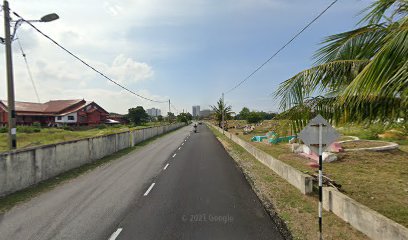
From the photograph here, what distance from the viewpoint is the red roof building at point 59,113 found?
216 feet

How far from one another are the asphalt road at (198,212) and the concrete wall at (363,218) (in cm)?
179

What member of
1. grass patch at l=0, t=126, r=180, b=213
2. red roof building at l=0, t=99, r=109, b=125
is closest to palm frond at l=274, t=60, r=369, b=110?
grass patch at l=0, t=126, r=180, b=213

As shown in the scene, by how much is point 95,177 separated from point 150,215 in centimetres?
626

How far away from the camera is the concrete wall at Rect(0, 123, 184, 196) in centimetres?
980

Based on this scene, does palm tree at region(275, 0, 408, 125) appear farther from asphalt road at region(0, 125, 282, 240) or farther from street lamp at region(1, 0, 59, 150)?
street lamp at region(1, 0, 59, 150)

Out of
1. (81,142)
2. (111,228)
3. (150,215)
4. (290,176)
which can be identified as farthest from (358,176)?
(81,142)

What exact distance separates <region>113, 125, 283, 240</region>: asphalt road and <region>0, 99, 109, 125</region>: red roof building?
6789 centimetres

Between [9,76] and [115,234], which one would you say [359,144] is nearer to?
[115,234]

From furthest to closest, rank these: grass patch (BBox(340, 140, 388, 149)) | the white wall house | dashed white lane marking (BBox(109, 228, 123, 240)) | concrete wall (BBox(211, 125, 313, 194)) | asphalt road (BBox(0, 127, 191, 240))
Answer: the white wall house, grass patch (BBox(340, 140, 388, 149)), concrete wall (BBox(211, 125, 313, 194)), asphalt road (BBox(0, 127, 191, 240)), dashed white lane marking (BBox(109, 228, 123, 240))

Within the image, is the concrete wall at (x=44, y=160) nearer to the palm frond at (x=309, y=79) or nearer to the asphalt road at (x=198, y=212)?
the asphalt road at (x=198, y=212)

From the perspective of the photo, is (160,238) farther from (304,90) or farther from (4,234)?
(304,90)

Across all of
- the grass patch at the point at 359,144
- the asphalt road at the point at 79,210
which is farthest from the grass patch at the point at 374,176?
the asphalt road at the point at 79,210

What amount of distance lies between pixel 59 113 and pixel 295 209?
78243 mm

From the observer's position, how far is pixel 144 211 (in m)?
7.71
